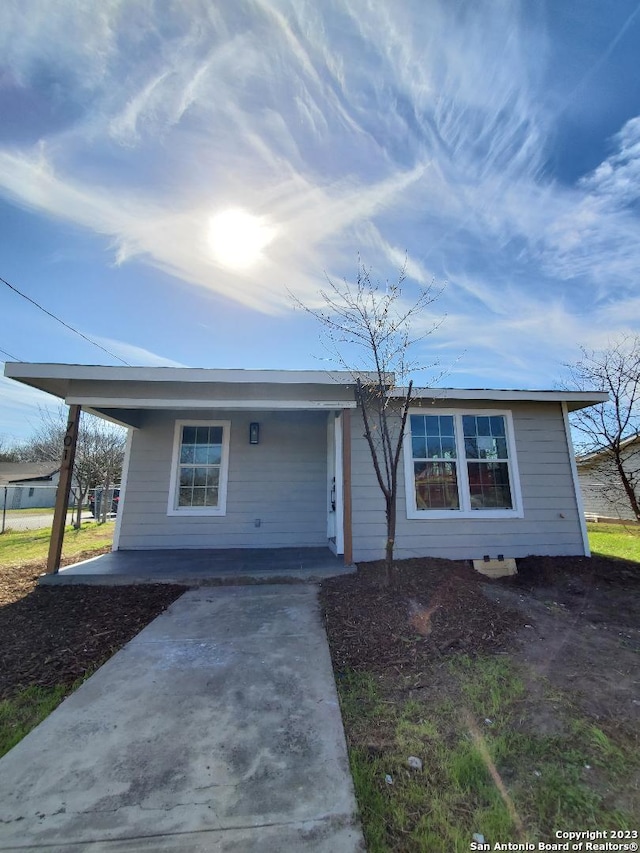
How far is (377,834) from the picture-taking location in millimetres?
1428

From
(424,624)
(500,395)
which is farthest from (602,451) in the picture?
(424,624)

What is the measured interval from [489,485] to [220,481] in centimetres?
462

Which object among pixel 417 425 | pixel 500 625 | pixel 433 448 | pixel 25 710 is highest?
pixel 417 425

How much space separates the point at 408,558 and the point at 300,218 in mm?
5325

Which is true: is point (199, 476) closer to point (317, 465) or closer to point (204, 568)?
point (204, 568)

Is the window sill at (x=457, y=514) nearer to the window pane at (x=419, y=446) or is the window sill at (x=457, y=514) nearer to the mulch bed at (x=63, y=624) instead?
the window pane at (x=419, y=446)

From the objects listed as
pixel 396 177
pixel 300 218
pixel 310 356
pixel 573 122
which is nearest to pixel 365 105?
pixel 396 177

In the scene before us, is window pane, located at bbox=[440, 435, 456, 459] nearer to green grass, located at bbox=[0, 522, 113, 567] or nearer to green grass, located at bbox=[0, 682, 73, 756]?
green grass, located at bbox=[0, 682, 73, 756]

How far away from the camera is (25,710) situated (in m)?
2.30

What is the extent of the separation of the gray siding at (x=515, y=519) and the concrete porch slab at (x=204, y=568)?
783 mm

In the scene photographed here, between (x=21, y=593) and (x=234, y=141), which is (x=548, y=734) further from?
(x=234, y=141)

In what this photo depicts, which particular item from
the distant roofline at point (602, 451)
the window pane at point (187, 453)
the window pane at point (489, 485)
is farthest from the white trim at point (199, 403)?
the distant roofline at point (602, 451)

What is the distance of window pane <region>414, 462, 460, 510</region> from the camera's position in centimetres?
582

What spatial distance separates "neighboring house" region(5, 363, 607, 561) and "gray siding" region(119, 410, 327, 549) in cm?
2
